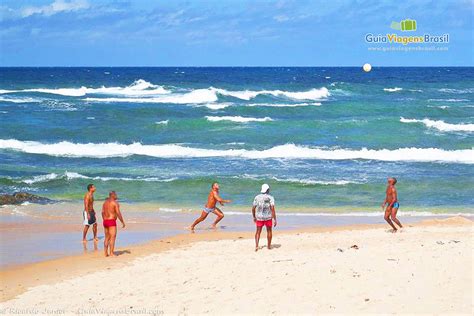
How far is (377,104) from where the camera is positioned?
1842 inches

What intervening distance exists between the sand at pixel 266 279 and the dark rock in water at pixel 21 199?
20.8 ft

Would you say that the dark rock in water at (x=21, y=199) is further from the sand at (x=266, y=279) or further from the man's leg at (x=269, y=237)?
the man's leg at (x=269, y=237)

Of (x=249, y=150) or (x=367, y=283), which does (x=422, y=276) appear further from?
(x=249, y=150)

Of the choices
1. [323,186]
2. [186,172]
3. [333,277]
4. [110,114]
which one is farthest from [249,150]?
[333,277]

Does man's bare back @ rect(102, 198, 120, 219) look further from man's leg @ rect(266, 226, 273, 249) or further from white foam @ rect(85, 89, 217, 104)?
white foam @ rect(85, 89, 217, 104)

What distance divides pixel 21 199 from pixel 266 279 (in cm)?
1061

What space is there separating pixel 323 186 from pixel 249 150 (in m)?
8.06

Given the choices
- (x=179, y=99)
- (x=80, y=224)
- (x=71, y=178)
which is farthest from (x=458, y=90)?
(x=80, y=224)

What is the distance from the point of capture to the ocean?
2036 centimetres

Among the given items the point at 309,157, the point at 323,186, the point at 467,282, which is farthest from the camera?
the point at 309,157

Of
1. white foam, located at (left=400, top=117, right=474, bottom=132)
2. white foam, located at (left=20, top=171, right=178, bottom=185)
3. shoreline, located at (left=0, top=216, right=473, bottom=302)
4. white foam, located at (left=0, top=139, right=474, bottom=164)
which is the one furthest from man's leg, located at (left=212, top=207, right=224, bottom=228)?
white foam, located at (left=400, top=117, right=474, bottom=132)

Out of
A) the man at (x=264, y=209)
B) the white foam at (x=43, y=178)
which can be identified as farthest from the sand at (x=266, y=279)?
the white foam at (x=43, y=178)

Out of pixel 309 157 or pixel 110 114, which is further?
pixel 110 114

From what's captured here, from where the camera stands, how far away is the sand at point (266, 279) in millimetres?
8758
